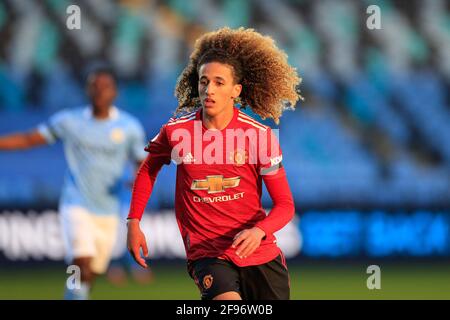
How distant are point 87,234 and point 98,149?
3.33 ft

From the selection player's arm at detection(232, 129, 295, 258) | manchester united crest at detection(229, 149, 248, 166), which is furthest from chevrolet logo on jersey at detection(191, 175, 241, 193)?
player's arm at detection(232, 129, 295, 258)

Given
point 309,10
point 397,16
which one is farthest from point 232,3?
point 397,16

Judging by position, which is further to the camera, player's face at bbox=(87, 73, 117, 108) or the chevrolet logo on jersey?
player's face at bbox=(87, 73, 117, 108)

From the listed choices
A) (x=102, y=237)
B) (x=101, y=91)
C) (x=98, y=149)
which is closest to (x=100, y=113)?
(x=101, y=91)

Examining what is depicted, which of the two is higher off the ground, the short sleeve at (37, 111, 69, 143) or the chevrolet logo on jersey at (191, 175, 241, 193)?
the short sleeve at (37, 111, 69, 143)

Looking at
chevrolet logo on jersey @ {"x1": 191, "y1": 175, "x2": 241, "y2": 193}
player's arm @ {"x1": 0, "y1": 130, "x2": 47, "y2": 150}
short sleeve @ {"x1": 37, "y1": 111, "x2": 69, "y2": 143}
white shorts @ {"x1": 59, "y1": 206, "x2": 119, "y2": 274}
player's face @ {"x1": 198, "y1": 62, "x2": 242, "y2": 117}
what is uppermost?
short sleeve @ {"x1": 37, "y1": 111, "x2": 69, "y2": 143}

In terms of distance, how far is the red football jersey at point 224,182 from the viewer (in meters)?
5.63

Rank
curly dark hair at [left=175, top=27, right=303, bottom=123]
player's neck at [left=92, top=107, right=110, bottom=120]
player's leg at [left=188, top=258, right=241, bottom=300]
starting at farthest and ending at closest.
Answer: player's neck at [left=92, top=107, right=110, bottom=120]
curly dark hair at [left=175, top=27, right=303, bottom=123]
player's leg at [left=188, top=258, right=241, bottom=300]

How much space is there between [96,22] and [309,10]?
92.3 inches

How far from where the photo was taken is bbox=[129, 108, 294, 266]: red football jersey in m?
5.63

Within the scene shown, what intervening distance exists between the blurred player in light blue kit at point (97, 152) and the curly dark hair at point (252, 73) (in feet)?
8.91

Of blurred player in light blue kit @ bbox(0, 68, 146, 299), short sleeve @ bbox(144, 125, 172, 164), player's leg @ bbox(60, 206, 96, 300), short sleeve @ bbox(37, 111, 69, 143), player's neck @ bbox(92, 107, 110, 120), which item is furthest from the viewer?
player's neck @ bbox(92, 107, 110, 120)

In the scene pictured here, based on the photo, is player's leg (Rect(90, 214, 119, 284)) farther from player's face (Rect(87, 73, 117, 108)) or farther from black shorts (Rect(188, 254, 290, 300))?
black shorts (Rect(188, 254, 290, 300))

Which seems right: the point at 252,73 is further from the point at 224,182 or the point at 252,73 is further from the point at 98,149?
the point at 98,149
